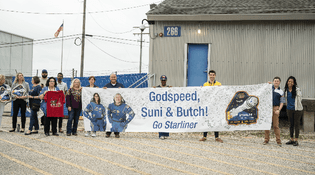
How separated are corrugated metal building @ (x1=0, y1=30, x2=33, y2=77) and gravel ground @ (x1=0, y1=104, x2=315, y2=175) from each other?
30152 mm

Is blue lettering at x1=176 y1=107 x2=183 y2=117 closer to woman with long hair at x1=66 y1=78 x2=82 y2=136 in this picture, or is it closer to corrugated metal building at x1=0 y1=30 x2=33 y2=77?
woman with long hair at x1=66 y1=78 x2=82 y2=136

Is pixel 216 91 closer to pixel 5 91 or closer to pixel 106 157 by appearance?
pixel 106 157

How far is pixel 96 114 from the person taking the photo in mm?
8195

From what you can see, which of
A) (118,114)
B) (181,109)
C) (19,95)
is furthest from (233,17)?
(19,95)

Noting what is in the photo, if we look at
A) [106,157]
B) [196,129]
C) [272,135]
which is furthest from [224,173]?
[272,135]

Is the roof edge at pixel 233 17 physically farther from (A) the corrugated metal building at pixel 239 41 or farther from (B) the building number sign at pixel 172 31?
(B) the building number sign at pixel 172 31

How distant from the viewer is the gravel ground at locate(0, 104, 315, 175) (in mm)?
4727

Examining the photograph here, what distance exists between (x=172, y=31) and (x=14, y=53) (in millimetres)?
29745

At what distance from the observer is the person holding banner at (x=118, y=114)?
318 inches

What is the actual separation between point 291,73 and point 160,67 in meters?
5.45

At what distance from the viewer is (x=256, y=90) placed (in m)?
8.02

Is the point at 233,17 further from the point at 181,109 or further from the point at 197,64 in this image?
the point at 181,109

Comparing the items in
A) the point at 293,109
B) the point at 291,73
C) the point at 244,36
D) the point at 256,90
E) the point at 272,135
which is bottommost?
the point at 272,135

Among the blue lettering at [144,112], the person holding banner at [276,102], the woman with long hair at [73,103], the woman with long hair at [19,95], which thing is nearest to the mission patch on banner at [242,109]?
the person holding banner at [276,102]
